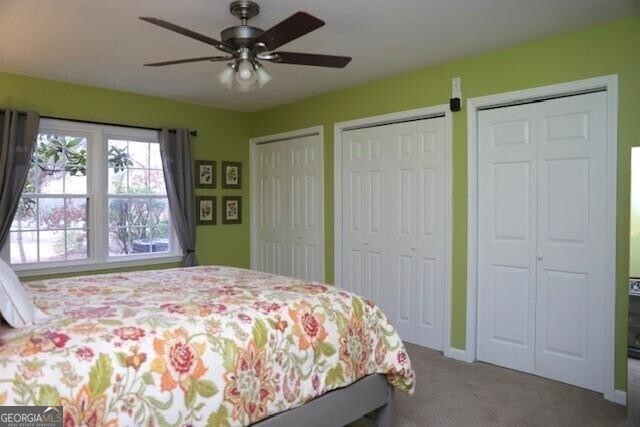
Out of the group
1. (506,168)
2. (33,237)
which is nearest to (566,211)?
(506,168)

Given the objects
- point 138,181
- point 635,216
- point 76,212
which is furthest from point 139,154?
point 635,216

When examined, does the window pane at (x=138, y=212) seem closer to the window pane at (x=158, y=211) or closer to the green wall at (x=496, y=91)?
the window pane at (x=158, y=211)

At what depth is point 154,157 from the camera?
186 inches

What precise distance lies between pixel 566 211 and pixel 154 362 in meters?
2.73

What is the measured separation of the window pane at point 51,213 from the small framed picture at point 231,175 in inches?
67.2

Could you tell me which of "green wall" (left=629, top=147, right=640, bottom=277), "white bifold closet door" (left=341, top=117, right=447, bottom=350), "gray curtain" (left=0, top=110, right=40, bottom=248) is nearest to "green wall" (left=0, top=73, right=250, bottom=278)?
"gray curtain" (left=0, top=110, right=40, bottom=248)

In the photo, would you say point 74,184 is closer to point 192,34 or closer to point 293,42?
point 293,42

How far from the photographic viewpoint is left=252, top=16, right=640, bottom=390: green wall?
2.74m

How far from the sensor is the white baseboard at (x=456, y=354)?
3507mm

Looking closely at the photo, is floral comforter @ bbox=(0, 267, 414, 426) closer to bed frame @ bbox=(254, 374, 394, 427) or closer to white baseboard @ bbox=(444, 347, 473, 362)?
bed frame @ bbox=(254, 374, 394, 427)

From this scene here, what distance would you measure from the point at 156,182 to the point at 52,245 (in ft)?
3.77

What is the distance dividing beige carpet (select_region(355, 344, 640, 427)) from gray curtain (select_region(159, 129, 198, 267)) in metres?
2.73

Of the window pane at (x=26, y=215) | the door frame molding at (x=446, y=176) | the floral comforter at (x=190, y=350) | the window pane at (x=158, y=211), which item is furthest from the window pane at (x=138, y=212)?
the floral comforter at (x=190, y=350)

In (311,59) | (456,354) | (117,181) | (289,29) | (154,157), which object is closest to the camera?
(289,29)
